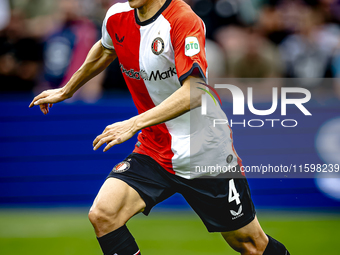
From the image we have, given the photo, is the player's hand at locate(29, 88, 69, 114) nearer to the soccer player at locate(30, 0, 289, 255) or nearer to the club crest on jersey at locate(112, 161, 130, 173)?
the soccer player at locate(30, 0, 289, 255)

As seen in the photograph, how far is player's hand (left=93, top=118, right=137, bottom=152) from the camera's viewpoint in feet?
10.1

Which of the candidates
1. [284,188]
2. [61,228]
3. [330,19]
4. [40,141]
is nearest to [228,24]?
[330,19]

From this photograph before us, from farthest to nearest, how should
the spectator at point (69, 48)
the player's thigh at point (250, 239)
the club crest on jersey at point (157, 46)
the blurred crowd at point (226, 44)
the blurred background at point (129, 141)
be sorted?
the spectator at point (69, 48), the blurred crowd at point (226, 44), the blurred background at point (129, 141), the player's thigh at point (250, 239), the club crest on jersey at point (157, 46)

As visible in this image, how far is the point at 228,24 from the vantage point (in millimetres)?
7762

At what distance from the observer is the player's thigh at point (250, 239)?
3.87m

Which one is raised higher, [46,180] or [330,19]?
[330,19]

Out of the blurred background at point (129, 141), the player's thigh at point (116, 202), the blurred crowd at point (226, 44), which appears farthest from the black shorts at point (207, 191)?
the blurred crowd at point (226, 44)

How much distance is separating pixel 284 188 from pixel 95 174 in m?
2.63

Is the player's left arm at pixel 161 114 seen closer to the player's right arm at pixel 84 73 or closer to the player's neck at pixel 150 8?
the player's neck at pixel 150 8

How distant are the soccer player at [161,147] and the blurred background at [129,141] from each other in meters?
2.35

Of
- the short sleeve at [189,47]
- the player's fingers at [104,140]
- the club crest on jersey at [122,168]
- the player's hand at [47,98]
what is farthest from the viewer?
the player's hand at [47,98]

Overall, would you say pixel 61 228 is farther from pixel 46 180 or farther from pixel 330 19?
Result: pixel 330 19

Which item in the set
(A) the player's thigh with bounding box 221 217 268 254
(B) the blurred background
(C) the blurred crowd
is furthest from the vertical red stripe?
(C) the blurred crowd

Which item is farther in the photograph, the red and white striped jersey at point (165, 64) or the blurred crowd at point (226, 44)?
the blurred crowd at point (226, 44)
